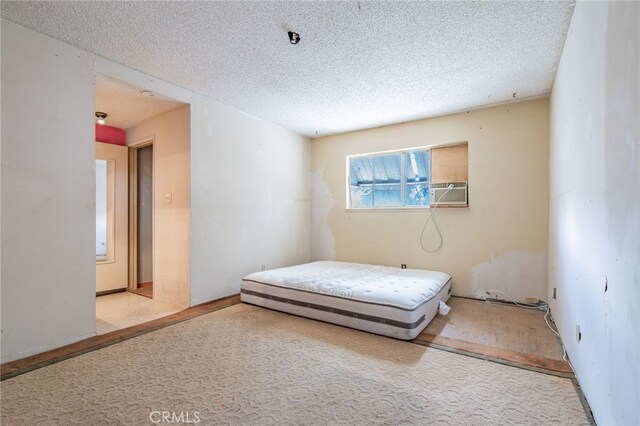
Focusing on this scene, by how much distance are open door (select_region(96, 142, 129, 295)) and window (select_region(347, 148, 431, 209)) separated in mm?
3466

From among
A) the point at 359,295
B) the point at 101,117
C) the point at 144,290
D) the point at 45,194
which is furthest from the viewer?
the point at 144,290

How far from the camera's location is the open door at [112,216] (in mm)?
4039

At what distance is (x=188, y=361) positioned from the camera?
204cm

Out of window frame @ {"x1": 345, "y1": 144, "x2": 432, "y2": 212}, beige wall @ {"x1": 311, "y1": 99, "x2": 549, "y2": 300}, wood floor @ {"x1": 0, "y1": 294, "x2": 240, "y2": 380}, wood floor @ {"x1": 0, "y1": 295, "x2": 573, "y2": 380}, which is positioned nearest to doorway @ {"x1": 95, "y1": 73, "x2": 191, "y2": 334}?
wood floor @ {"x1": 0, "y1": 294, "x2": 240, "y2": 380}

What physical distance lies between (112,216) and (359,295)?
3728 millimetres

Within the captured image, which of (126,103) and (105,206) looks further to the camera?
(105,206)

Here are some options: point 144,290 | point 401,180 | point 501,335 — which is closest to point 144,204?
point 144,290

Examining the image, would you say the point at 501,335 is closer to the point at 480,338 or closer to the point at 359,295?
the point at 480,338

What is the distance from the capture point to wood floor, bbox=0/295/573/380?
2.03 metres

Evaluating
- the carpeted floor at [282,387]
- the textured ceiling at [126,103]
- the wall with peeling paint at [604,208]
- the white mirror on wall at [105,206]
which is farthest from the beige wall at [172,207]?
the wall with peeling paint at [604,208]

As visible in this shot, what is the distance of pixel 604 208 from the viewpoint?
1.35 metres

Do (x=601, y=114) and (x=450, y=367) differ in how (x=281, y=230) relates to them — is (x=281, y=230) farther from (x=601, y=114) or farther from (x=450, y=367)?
(x=601, y=114)

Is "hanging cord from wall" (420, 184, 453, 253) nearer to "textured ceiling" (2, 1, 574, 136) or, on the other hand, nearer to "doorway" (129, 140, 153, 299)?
"textured ceiling" (2, 1, 574, 136)

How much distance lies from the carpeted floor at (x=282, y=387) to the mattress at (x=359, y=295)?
0.20 meters
